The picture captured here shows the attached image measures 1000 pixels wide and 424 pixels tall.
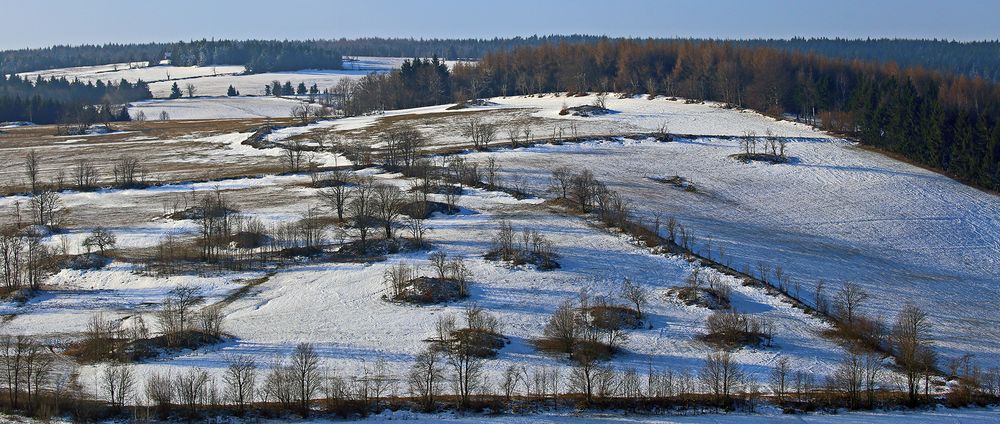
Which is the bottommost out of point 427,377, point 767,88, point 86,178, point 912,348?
point 427,377

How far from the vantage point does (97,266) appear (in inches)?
1970

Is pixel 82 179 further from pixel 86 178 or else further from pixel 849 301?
pixel 849 301

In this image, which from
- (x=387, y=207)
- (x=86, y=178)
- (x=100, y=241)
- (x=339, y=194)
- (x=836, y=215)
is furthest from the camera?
(x=86, y=178)

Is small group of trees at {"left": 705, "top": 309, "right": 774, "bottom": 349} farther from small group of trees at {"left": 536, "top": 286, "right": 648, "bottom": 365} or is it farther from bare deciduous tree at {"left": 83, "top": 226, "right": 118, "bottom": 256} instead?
bare deciduous tree at {"left": 83, "top": 226, "right": 118, "bottom": 256}

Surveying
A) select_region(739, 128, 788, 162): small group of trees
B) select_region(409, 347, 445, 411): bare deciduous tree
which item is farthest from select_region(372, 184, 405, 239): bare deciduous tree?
select_region(739, 128, 788, 162): small group of trees

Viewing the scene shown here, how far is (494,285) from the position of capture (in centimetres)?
4600

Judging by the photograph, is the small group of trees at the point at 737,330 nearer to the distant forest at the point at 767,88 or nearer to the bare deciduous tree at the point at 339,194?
the bare deciduous tree at the point at 339,194

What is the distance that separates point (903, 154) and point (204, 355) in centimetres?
7540

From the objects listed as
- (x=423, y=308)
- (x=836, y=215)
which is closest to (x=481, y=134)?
(x=836, y=215)

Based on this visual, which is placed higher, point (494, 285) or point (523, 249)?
point (523, 249)

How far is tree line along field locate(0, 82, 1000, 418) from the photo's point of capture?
33.0 m

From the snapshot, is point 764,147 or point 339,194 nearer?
point 339,194

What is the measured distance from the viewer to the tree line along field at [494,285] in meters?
33.0

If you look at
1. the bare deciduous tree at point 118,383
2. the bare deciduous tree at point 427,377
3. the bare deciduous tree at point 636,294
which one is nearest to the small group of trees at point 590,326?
the bare deciduous tree at point 636,294
